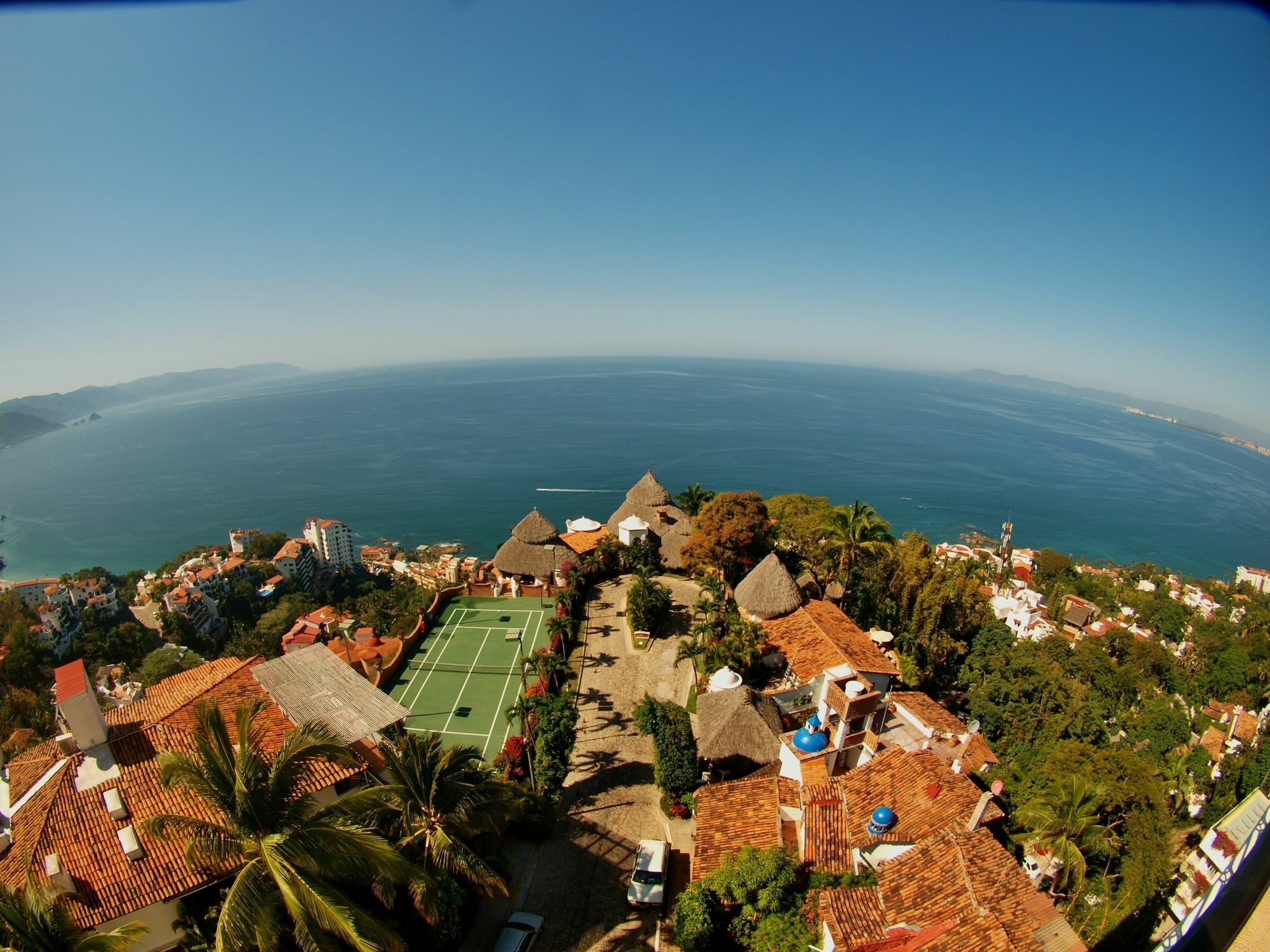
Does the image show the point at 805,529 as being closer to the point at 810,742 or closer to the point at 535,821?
→ the point at 810,742

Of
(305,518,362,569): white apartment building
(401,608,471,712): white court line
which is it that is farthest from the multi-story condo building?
(401,608,471,712): white court line

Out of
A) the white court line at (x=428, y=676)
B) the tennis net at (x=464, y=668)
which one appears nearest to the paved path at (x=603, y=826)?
the tennis net at (x=464, y=668)

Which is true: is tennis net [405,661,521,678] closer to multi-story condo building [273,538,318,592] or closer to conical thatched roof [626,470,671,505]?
conical thatched roof [626,470,671,505]

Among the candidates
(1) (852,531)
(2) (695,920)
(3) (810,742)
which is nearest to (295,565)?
(1) (852,531)

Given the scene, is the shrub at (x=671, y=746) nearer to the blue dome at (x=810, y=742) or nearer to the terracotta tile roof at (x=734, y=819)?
the terracotta tile roof at (x=734, y=819)

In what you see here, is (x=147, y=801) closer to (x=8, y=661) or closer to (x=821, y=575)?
(x=821, y=575)

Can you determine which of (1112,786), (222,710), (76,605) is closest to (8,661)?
(76,605)

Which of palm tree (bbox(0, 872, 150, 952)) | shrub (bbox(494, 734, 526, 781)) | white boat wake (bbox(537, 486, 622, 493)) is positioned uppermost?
palm tree (bbox(0, 872, 150, 952))
